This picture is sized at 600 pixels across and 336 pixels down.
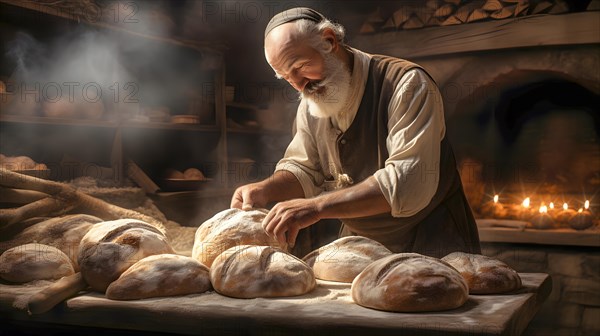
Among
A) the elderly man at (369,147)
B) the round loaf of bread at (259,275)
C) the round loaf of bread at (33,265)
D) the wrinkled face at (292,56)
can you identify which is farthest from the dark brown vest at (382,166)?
the round loaf of bread at (33,265)

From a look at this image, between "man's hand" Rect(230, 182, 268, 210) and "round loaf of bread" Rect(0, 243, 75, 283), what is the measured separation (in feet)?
2.66

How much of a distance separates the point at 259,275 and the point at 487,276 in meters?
0.74

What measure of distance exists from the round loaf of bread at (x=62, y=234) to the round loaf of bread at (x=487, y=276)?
1.46 metres

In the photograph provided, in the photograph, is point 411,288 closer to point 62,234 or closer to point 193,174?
point 62,234

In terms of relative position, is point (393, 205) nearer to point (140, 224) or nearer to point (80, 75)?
point (140, 224)

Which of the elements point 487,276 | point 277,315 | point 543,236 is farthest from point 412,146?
point 543,236

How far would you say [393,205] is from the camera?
2.22 m

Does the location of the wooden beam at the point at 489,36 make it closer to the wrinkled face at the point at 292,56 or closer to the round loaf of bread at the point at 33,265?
the wrinkled face at the point at 292,56

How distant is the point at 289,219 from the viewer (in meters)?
2.08

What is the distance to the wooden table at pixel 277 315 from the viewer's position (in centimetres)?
147

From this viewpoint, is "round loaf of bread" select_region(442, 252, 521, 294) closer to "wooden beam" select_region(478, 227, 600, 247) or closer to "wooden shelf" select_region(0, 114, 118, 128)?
"wooden shelf" select_region(0, 114, 118, 128)

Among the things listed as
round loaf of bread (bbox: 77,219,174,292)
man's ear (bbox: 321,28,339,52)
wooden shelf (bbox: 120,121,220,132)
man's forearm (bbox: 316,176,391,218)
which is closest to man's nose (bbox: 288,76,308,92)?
man's ear (bbox: 321,28,339,52)

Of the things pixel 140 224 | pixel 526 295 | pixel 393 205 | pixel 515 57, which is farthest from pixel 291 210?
pixel 515 57

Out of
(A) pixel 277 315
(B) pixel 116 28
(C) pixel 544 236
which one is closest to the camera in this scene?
(A) pixel 277 315
